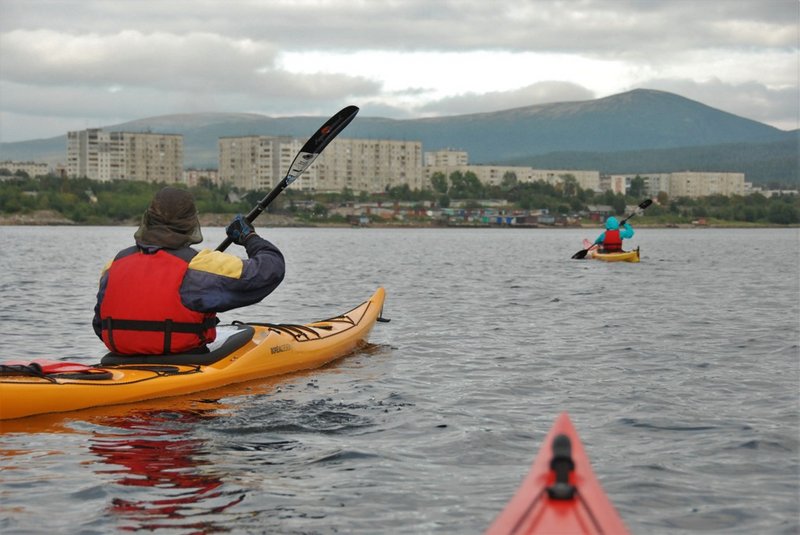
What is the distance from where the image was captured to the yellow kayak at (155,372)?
746 cm

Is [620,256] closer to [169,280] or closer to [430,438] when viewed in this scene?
[430,438]

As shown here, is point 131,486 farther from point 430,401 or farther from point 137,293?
point 430,401

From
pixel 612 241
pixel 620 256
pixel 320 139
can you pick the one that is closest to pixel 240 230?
pixel 320 139

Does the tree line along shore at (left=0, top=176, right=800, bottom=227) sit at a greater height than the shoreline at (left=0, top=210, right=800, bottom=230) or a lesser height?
greater

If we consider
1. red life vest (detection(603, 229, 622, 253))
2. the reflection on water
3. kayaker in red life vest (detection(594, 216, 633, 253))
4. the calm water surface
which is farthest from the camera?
red life vest (detection(603, 229, 622, 253))

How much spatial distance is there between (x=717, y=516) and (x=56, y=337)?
10628mm

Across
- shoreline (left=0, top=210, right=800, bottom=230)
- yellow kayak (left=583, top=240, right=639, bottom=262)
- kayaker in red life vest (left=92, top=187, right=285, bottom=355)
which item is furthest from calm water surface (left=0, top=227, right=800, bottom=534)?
shoreline (left=0, top=210, right=800, bottom=230)

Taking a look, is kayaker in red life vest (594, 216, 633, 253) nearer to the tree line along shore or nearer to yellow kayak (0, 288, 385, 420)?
yellow kayak (0, 288, 385, 420)

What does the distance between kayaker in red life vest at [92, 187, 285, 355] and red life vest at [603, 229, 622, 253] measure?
2657cm

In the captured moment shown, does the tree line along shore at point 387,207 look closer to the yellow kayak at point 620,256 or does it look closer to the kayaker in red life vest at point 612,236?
the yellow kayak at point 620,256

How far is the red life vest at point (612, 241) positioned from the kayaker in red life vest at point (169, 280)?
87.2ft

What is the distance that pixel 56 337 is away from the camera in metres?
13.8

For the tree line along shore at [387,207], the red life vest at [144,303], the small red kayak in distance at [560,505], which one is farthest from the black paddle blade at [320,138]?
the tree line along shore at [387,207]

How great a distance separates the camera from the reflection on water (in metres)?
5.27
